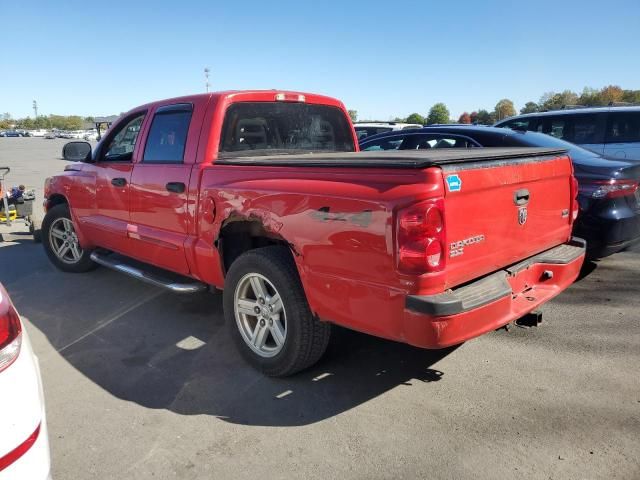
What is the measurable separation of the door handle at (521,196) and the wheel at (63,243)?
15.8ft

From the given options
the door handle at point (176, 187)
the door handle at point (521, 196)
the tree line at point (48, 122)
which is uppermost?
the tree line at point (48, 122)

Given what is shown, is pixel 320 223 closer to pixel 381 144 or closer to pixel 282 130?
pixel 282 130

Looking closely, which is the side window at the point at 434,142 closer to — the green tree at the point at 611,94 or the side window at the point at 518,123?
the side window at the point at 518,123

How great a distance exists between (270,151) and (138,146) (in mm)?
1309

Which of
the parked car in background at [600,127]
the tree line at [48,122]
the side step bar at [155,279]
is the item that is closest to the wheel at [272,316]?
the side step bar at [155,279]

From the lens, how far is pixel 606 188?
486cm

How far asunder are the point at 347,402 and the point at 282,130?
2.53 meters

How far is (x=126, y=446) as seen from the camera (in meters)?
2.79

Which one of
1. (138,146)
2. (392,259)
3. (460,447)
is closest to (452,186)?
(392,259)

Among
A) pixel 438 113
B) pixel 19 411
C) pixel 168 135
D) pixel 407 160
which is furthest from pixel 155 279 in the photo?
pixel 438 113

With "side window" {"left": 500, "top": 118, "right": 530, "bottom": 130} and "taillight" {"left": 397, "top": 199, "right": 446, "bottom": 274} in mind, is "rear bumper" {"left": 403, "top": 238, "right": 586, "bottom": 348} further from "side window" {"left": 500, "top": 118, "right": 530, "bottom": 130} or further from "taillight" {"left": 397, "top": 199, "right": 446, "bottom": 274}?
"side window" {"left": 500, "top": 118, "right": 530, "bottom": 130}

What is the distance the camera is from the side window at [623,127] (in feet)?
25.9

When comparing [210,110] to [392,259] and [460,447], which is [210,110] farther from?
[460,447]

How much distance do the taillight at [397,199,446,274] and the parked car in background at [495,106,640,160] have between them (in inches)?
269
